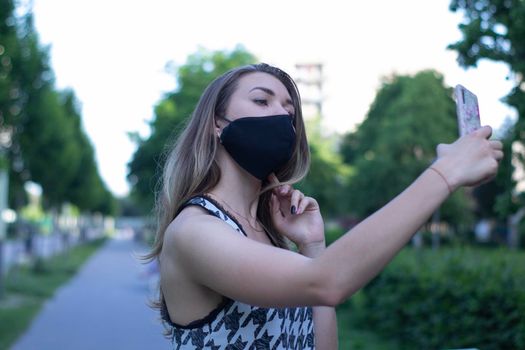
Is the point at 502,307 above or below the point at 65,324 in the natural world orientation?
above

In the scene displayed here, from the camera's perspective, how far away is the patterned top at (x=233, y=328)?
1.69 m

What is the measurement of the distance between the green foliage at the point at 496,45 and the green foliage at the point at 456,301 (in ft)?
6.48

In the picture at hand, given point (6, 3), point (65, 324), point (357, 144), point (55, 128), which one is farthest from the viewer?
point (357, 144)

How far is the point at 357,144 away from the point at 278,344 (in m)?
45.1

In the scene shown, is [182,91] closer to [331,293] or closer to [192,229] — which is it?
[192,229]

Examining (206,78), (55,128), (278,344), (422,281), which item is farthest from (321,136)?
(278,344)

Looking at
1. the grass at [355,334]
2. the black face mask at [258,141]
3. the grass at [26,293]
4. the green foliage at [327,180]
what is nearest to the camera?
the black face mask at [258,141]

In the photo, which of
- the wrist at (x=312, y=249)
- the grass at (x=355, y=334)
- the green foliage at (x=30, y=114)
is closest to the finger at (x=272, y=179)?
the wrist at (x=312, y=249)

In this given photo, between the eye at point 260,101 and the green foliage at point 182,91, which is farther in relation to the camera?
the green foliage at point 182,91

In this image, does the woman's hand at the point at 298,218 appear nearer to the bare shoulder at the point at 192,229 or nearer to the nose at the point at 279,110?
the nose at the point at 279,110

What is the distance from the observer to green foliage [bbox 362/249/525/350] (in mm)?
6086

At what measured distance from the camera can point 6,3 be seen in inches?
349

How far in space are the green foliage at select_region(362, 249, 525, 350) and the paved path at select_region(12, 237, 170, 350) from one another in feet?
10.3

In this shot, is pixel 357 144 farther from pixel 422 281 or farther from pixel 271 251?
pixel 271 251
